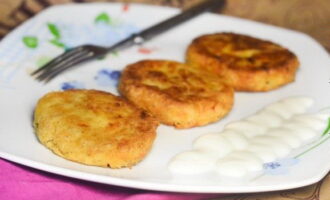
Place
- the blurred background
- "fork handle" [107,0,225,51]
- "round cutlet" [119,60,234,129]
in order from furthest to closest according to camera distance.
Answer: the blurred background
"fork handle" [107,0,225,51]
"round cutlet" [119,60,234,129]

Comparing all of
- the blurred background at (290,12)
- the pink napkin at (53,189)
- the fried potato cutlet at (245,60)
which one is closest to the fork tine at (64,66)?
the fried potato cutlet at (245,60)

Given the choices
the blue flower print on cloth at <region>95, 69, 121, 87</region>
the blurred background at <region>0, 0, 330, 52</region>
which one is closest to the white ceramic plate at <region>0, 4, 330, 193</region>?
the blue flower print on cloth at <region>95, 69, 121, 87</region>

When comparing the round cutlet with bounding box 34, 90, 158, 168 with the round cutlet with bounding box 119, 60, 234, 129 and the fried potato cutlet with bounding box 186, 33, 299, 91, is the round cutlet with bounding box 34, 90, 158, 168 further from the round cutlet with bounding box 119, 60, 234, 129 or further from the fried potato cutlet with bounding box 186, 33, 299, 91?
the fried potato cutlet with bounding box 186, 33, 299, 91

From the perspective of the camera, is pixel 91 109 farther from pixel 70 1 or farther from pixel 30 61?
pixel 70 1

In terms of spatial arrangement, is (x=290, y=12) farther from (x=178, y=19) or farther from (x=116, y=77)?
(x=116, y=77)

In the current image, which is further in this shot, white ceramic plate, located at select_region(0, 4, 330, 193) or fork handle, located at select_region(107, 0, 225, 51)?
fork handle, located at select_region(107, 0, 225, 51)

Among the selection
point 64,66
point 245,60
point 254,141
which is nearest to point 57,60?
point 64,66
